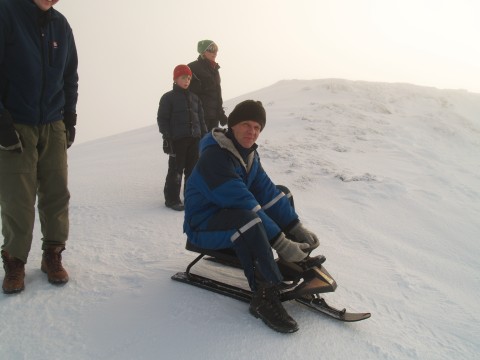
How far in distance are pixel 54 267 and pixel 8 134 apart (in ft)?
3.51

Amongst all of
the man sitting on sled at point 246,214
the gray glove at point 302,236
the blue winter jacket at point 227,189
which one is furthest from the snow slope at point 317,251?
the blue winter jacket at point 227,189

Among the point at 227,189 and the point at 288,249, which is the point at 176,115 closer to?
the point at 227,189

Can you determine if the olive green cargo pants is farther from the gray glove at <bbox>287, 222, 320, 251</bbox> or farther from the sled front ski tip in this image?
the sled front ski tip

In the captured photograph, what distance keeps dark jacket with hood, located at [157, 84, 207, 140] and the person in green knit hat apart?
0.44 meters

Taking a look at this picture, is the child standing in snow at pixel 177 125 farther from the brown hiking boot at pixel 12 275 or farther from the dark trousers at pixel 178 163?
the brown hiking boot at pixel 12 275

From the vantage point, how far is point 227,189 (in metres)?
2.66

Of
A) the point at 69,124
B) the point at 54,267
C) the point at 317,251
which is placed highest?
the point at 69,124

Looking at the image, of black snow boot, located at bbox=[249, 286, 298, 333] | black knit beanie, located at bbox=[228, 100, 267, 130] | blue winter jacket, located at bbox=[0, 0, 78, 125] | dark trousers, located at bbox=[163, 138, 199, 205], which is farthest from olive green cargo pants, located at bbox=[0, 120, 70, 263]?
dark trousers, located at bbox=[163, 138, 199, 205]

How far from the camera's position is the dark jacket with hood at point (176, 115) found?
4969 mm

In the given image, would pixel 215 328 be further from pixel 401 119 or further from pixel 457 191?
pixel 401 119

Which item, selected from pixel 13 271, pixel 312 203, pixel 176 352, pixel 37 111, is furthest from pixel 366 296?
pixel 37 111

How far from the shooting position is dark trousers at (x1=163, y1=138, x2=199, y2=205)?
5039 mm

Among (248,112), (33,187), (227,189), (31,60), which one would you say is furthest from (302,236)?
(31,60)

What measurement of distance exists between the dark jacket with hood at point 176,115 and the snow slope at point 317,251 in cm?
103
